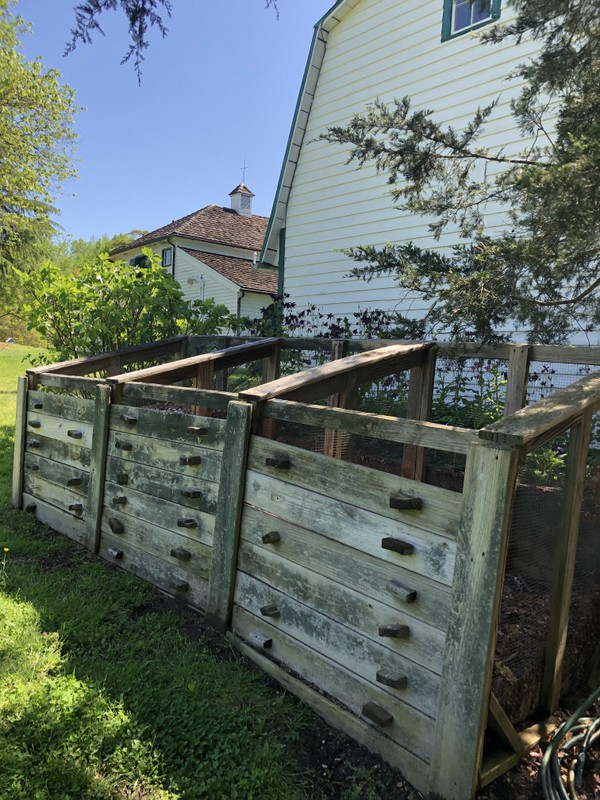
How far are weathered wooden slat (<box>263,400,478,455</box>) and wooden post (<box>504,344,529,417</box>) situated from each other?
0.99 m

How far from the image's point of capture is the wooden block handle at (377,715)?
199 cm

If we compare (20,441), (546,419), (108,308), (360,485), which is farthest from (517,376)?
(108,308)

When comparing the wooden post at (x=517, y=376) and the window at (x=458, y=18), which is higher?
the window at (x=458, y=18)

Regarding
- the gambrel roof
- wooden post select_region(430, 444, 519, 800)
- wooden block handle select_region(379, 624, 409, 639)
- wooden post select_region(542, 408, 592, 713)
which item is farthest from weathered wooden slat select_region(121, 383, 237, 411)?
the gambrel roof

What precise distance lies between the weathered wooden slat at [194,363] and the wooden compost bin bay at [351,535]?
0.03 metres

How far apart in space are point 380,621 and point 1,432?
7.75 meters

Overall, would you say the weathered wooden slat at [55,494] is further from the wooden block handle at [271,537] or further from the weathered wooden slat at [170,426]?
the wooden block handle at [271,537]

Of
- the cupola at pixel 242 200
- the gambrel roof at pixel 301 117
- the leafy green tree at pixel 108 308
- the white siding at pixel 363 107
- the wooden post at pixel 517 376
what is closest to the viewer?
the wooden post at pixel 517 376

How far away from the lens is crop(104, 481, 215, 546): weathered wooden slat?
9.89ft

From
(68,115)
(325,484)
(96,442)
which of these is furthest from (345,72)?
(68,115)

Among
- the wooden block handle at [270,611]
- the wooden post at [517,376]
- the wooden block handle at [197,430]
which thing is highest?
the wooden post at [517,376]

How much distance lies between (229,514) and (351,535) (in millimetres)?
793

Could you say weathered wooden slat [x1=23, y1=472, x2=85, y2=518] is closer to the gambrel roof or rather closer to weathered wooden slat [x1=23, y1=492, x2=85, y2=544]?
weathered wooden slat [x1=23, y1=492, x2=85, y2=544]

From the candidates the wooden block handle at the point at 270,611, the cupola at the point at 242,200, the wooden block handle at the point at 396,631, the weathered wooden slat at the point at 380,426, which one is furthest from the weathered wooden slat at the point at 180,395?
the cupola at the point at 242,200
